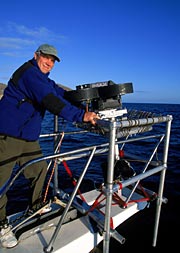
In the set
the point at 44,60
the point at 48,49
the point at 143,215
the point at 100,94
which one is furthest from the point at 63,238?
the point at 143,215

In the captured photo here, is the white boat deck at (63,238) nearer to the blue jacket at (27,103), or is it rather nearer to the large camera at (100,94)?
the blue jacket at (27,103)

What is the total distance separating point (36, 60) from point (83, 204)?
208cm

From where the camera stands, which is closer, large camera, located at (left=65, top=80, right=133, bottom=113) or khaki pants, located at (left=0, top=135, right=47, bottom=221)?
khaki pants, located at (left=0, top=135, right=47, bottom=221)

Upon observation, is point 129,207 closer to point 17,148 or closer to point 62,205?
point 62,205

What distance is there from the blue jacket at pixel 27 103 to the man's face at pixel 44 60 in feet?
0.34

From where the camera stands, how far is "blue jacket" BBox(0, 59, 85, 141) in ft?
7.72

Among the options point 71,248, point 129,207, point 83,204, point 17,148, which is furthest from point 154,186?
point 17,148

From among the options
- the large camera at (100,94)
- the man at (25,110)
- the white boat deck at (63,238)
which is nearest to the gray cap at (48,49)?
the man at (25,110)

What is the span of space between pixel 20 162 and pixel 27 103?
826 mm

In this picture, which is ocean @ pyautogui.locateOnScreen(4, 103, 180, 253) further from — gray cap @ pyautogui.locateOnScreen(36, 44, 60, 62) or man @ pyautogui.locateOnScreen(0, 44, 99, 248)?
gray cap @ pyautogui.locateOnScreen(36, 44, 60, 62)

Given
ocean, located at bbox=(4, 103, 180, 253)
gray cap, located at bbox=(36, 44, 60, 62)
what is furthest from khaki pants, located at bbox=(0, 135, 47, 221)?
gray cap, located at bbox=(36, 44, 60, 62)

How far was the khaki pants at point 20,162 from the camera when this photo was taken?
2.54m

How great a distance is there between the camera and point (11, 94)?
98.7 inches

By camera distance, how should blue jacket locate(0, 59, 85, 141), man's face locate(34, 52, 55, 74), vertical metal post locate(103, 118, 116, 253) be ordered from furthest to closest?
man's face locate(34, 52, 55, 74) → blue jacket locate(0, 59, 85, 141) → vertical metal post locate(103, 118, 116, 253)
